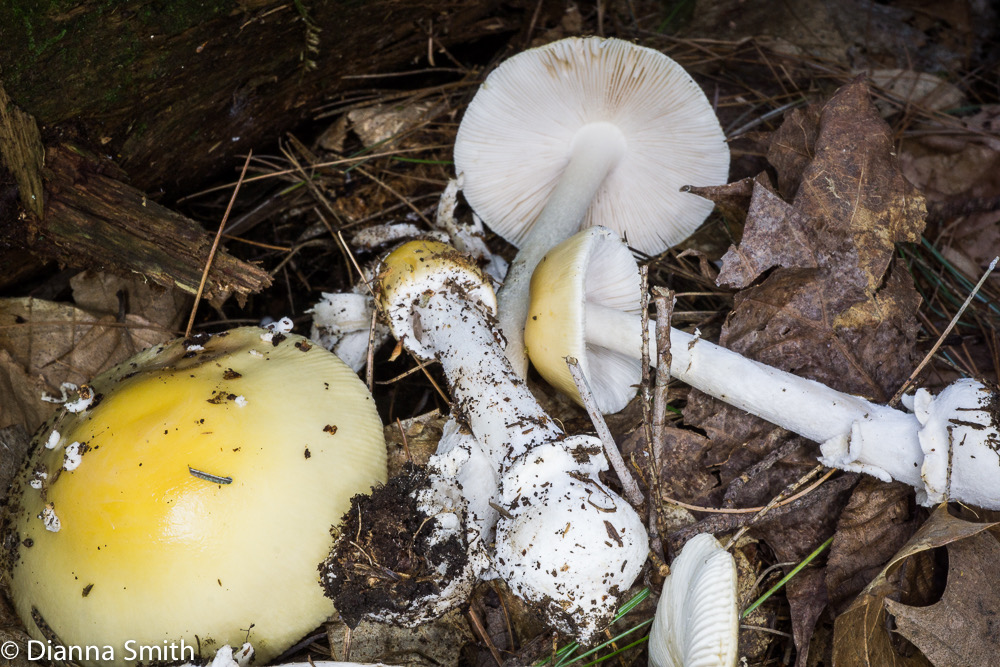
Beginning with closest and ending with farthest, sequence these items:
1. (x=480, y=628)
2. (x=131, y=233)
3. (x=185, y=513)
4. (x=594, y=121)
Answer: (x=185, y=513) < (x=480, y=628) < (x=131, y=233) < (x=594, y=121)

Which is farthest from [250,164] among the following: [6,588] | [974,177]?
[974,177]

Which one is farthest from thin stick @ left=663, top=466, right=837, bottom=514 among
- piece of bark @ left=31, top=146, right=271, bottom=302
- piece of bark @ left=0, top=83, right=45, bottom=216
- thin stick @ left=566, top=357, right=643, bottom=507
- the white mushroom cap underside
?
piece of bark @ left=0, top=83, right=45, bottom=216

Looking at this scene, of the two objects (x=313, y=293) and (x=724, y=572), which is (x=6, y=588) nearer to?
(x=313, y=293)

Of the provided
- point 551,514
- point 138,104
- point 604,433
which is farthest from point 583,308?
point 138,104

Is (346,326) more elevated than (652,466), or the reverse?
(346,326)

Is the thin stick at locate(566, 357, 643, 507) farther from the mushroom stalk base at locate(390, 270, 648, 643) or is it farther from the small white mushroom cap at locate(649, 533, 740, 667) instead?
the small white mushroom cap at locate(649, 533, 740, 667)

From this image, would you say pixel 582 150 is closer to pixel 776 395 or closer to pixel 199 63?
pixel 776 395

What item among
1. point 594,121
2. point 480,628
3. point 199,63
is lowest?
point 480,628
